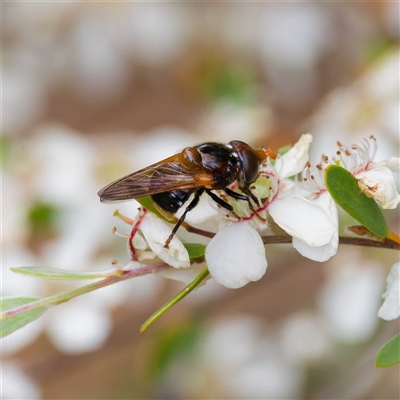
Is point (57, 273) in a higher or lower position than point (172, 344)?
higher

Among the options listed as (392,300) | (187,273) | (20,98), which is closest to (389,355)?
(392,300)

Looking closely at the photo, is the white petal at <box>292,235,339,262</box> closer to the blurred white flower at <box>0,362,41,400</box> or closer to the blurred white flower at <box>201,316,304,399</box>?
the blurred white flower at <box>0,362,41,400</box>

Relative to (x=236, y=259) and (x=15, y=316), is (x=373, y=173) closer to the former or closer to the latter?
(x=236, y=259)

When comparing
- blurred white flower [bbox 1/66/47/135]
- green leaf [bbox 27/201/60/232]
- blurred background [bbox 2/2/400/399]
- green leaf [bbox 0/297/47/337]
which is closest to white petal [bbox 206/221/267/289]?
green leaf [bbox 0/297/47/337]

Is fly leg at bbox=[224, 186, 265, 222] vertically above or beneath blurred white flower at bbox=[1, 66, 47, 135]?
above

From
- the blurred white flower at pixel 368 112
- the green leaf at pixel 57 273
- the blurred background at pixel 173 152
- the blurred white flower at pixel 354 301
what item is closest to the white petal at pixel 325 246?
the green leaf at pixel 57 273

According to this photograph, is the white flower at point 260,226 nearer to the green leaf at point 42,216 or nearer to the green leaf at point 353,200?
the green leaf at point 353,200
